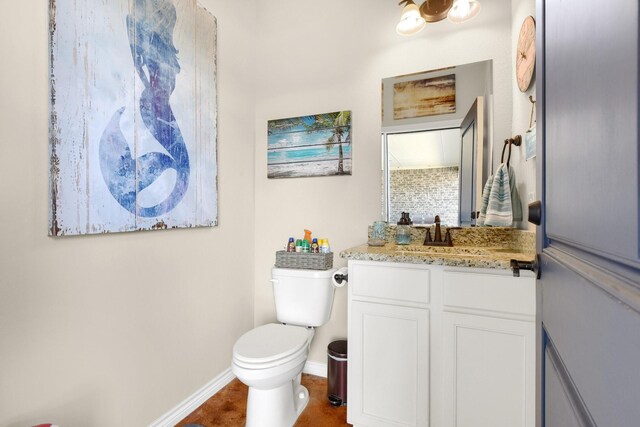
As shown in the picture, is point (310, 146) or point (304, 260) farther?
point (310, 146)

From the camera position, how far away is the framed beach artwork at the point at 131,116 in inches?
45.1

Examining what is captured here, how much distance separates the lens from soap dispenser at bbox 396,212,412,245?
1895 mm

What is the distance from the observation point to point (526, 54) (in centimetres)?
142

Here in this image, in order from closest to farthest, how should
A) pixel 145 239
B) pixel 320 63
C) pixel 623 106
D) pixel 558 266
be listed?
pixel 623 106
pixel 558 266
pixel 145 239
pixel 320 63

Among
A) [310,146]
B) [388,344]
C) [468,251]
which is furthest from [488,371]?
[310,146]

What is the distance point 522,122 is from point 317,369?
1.97 metres

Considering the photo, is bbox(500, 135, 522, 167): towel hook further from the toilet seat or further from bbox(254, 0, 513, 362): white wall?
the toilet seat

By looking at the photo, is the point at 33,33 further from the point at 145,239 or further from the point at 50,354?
the point at 50,354

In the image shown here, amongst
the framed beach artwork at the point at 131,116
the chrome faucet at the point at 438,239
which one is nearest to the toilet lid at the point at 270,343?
Result: the framed beach artwork at the point at 131,116

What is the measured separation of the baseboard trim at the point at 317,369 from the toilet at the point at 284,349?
11.4 inches

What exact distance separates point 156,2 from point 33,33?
629 mm

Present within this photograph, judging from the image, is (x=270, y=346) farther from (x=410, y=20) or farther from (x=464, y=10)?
(x=464, y=10)

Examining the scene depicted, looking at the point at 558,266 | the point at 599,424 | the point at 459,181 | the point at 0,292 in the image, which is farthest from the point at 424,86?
the point at 0,292

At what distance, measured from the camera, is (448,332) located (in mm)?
1352
